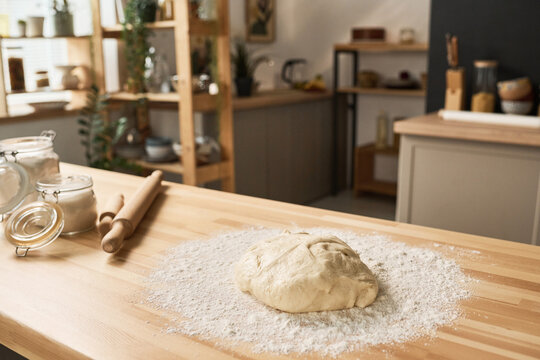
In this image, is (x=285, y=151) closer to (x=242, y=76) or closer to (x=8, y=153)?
(x=242, y=76)

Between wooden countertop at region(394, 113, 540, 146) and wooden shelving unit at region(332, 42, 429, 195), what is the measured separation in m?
1.75

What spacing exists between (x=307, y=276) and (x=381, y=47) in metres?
3.64

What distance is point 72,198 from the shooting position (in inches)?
48.2

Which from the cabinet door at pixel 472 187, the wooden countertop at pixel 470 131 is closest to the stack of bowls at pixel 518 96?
the wooden countertop at pixel 470 131

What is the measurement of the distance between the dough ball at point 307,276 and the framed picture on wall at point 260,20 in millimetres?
3960

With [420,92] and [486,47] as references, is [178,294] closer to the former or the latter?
[486,47]

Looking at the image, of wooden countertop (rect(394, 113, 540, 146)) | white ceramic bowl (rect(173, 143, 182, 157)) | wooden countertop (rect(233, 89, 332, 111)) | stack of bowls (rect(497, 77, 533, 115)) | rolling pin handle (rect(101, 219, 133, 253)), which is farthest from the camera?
wooden countertop (rect(233, 89, 332, 111))

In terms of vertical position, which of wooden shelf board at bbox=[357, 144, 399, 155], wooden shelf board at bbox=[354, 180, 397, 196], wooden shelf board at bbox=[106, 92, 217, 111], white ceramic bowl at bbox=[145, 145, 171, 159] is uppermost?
wooden shelf board at bbox=[106, 92, 217, 111]

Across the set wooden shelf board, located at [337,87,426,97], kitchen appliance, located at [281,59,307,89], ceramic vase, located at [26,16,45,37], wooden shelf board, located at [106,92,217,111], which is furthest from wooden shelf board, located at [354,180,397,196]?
ceramic vase, located at [26,16,45,37]

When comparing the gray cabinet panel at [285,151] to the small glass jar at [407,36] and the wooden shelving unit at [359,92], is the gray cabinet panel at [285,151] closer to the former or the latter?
the wooden shelving unit at [359,92]

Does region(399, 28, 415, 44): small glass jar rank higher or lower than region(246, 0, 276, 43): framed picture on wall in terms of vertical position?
lower

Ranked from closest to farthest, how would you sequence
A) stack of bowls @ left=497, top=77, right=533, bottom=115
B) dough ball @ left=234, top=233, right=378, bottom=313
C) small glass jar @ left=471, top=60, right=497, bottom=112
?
dough ball @ left=234, top=233, right=378, bottom=313
stack of bowls @ left=497, top=77, right=533, bottom=115
small glass jar @ left=471, top=60, right=497, bottom=112

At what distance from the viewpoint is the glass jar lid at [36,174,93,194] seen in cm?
121

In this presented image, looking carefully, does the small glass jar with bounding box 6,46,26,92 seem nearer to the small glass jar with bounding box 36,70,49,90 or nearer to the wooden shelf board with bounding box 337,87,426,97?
the small glass jar with bounding box 36,70,49,90
